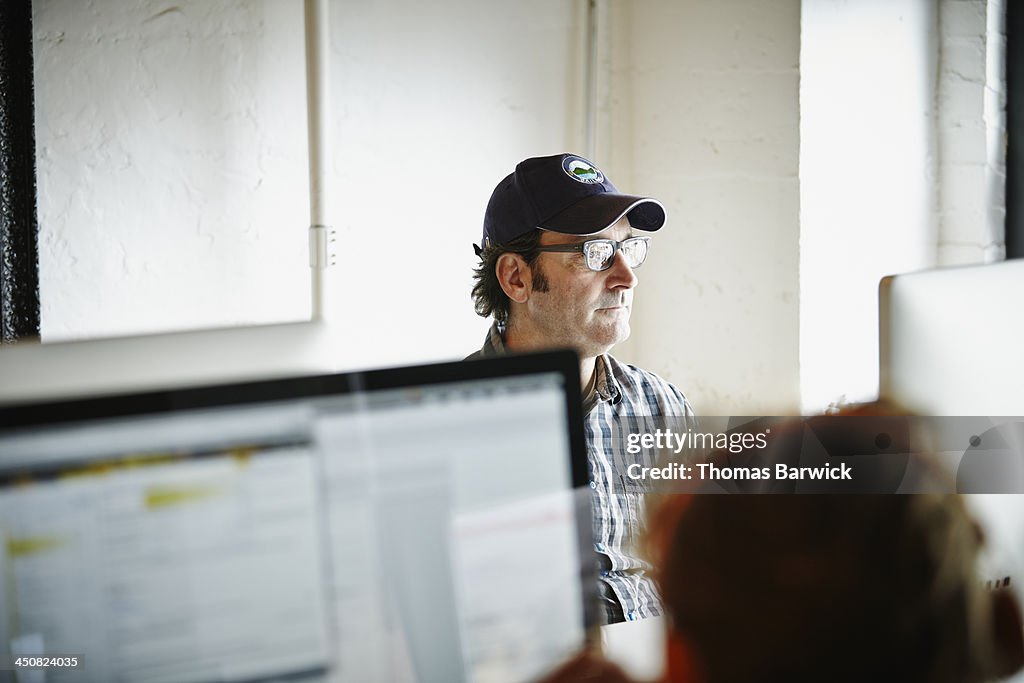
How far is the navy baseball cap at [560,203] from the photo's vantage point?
57.9 inches

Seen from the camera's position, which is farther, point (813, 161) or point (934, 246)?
point (934, 246)

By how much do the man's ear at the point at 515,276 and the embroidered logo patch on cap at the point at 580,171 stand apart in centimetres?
17

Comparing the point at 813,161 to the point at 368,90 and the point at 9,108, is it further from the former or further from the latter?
the point at 9,108

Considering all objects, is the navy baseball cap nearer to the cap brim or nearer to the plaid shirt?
the cap brim

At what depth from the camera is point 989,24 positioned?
2.19 metres

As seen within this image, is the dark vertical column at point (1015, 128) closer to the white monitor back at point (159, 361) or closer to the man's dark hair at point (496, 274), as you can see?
the man's dark hair at point (496, 274)

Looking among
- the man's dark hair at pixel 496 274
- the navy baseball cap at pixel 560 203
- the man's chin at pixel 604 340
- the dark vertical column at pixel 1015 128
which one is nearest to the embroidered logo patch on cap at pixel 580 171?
the navy baseball cap at pixel 560 203

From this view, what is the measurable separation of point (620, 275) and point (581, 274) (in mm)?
68

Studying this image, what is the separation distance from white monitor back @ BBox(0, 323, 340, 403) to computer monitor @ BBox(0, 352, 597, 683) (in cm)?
2

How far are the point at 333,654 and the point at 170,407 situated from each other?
0.19 m

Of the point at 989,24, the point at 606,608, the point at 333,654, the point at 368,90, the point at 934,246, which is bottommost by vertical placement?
the point at 606,608

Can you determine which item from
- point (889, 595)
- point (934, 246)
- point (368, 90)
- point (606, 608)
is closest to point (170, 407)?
point (889, 595)

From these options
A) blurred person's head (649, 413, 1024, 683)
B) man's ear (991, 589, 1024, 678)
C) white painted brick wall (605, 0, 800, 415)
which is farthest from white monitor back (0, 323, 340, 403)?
white painted brick wall (605, 0, 800, 415)

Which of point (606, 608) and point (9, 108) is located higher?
point (9, 108)
